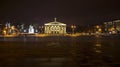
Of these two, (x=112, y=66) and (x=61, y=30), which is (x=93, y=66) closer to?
(x=112, y=66)

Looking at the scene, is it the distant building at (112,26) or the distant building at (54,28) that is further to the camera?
the distant building at (54,28)

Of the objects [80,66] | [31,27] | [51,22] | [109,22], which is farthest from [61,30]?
[80,66]

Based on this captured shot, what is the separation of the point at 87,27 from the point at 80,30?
5.83 meters

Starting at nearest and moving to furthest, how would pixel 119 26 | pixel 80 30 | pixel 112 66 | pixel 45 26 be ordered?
pixel 112 66
pixel 119 26
pixel 45 26
pixel 80 30

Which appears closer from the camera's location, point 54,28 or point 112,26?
point 54,28

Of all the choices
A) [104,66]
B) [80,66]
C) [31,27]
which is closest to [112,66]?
[104,66]

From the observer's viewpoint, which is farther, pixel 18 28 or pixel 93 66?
pixel 18 28

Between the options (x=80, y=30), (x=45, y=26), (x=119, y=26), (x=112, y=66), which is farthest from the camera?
(x=80, y=30)

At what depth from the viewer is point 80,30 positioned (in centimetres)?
18138

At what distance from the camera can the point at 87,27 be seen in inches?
7215

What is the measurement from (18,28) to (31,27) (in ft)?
31.1

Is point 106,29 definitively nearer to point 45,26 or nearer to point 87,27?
point 87,27

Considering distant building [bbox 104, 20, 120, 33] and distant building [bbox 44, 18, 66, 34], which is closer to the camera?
distant building [bbox 104, 20, 120, 33]

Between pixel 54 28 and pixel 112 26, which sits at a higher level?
pixel 112 26
